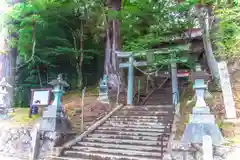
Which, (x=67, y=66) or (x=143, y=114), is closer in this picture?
(x=143, y=114)

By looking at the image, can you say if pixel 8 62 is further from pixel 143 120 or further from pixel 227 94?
pixel 227 94

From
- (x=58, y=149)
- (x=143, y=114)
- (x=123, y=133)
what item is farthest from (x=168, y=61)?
(x=58, y=149)

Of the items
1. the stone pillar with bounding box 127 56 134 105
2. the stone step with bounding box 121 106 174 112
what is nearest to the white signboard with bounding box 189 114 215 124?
the stone step with bounding box 121 106 174 112

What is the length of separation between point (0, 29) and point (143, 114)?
7247 mm

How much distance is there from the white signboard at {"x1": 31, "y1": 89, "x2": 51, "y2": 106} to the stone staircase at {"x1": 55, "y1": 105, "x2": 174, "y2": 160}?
2164 mm

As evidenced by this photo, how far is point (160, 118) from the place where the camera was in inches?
291

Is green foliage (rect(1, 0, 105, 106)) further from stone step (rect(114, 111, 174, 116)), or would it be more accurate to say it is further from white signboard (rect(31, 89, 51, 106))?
stone step (rect(114, 111, 174, 116))

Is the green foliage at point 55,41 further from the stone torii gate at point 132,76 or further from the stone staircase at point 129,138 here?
the stone staircase at point 129,138

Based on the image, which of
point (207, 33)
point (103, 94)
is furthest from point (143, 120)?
point (207, 33)

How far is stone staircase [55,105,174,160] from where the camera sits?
18.1ft

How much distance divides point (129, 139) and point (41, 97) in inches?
147

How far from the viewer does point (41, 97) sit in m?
7.55

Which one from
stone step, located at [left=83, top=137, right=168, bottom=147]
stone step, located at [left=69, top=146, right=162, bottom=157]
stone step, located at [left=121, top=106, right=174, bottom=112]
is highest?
stone step, located at [left=121, top=106, right=174, bottom=112]

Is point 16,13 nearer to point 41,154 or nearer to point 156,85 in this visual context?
point 41,154
